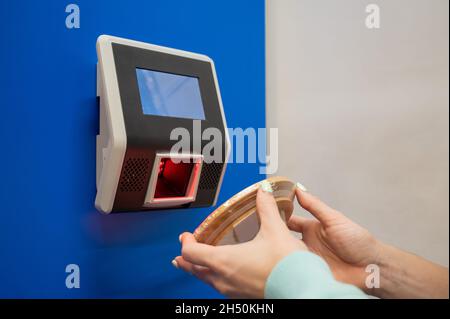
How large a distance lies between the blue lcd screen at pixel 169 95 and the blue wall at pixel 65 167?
14 centimetres

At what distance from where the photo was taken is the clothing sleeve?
0.51m

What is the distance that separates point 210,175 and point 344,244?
13.5 inches

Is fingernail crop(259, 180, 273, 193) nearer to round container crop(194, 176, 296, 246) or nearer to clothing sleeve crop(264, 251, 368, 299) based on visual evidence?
round container crop(194, 176, 296, 246)

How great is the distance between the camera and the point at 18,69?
79 cm

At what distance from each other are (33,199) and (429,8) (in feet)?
3.40

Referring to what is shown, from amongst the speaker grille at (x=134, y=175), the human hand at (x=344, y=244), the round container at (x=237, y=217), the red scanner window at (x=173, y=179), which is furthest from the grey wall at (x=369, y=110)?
the speaker grille at (x=134, y=175)

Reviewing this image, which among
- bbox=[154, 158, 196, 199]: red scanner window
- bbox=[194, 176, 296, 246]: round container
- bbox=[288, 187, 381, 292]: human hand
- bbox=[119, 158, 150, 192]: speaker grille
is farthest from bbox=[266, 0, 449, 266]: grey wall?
bbox=[119, 158, 150, 192]: speaker grille

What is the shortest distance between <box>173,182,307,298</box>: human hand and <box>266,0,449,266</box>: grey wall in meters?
0.39

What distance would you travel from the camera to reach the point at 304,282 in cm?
52

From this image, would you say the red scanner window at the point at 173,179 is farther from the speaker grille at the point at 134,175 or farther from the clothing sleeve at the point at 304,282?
the clothing sleeve at the point at 304,282

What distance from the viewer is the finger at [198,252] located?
617mm

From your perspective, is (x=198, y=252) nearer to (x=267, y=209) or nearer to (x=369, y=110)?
(x=267, y=209)

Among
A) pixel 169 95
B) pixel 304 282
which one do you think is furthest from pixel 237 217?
pixel 169 95

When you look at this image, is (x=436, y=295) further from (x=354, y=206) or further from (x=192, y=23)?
(x=192, y=23)
